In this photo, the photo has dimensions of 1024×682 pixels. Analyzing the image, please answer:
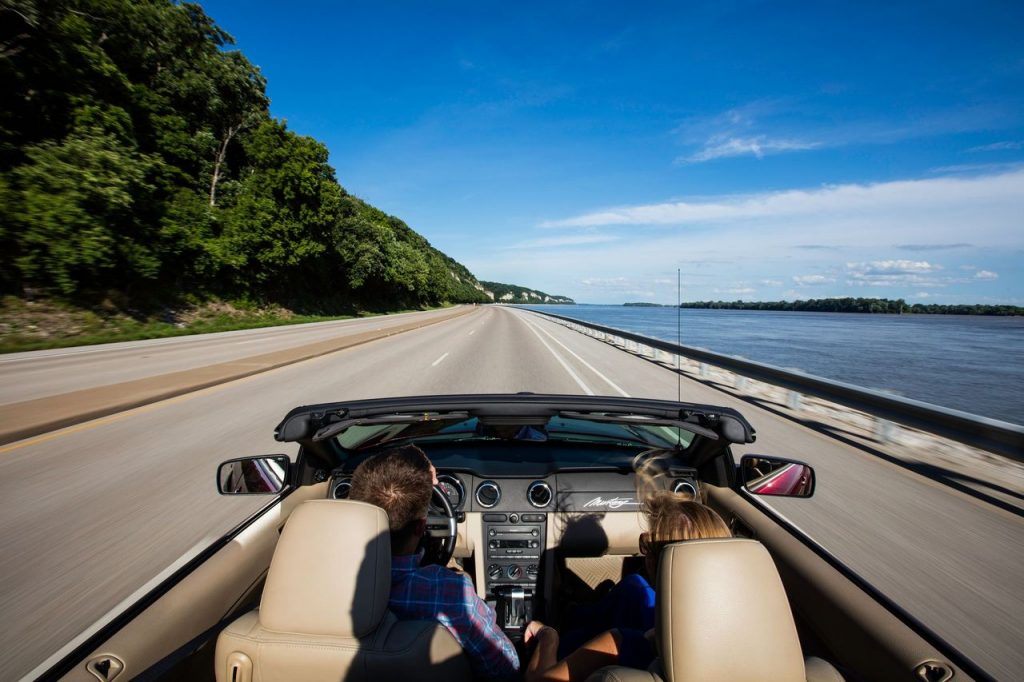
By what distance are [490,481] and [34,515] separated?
175 inches

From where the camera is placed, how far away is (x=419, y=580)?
1.94 m

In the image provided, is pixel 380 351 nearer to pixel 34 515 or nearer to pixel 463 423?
pixel 34 515

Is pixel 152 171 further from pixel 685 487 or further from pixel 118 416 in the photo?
pixel 685 487

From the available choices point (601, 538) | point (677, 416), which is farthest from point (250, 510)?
point (677, 416)

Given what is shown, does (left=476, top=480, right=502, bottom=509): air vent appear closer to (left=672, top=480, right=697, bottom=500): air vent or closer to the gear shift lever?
the gear shift lever

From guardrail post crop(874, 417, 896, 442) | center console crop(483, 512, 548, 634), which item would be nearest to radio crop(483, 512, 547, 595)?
center console crop(483, 512, 548, 634)

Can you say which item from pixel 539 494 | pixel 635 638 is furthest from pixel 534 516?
pixel 635 638

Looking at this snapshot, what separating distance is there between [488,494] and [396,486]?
3.91ft

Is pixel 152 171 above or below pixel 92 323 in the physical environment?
above

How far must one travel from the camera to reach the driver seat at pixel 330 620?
1.60 meters

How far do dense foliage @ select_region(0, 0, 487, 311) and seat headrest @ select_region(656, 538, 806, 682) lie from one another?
81.5 ft

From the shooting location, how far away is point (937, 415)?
6.01 metres

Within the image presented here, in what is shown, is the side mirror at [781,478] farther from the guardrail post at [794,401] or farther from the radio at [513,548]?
the guardrail post at [794,401]

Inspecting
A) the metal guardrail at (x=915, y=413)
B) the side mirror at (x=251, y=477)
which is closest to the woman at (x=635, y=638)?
the side mirror at (x=251, y=477)
